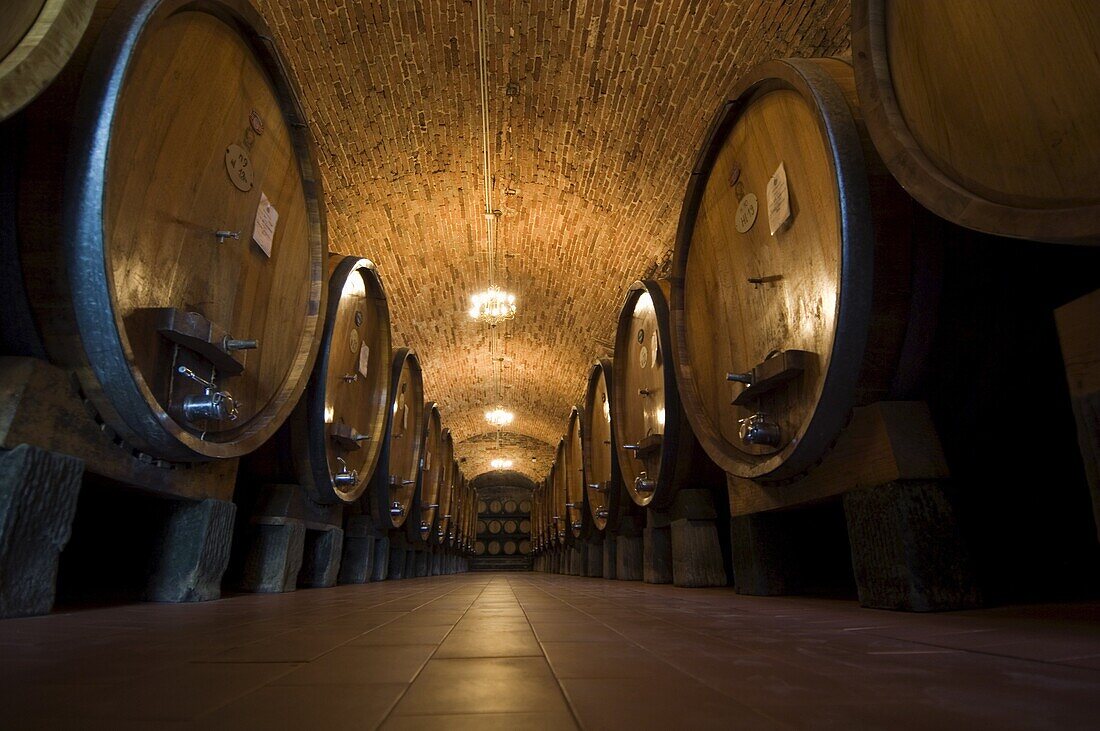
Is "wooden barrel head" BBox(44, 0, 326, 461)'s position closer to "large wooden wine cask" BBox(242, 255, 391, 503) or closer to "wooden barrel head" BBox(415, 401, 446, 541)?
"large wooden wine cask" BBox(242, 255, 391, 503)

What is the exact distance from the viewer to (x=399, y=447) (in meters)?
6.05

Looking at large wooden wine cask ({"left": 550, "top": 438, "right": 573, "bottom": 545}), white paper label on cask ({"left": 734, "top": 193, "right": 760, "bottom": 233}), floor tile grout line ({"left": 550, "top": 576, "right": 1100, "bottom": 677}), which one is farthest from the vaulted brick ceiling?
floor tile grout line ({"left": 550, "top": 576, "right": 1100, "bottom": 677})

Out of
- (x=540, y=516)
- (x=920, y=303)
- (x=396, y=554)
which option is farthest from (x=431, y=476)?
(x=920, y=303)

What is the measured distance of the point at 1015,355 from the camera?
6.84 feet

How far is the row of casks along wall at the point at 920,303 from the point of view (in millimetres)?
1266

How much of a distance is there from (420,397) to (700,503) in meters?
3.64

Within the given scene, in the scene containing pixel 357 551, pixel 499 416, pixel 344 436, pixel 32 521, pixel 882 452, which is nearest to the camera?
pixel 32 521

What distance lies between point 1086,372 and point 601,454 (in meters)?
5.20

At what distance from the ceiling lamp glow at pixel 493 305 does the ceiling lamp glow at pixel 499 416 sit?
7.78 meters

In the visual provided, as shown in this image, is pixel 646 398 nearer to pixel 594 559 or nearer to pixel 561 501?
pixel 594 559

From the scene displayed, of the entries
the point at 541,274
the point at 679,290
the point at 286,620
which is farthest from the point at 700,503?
the point at 541,274

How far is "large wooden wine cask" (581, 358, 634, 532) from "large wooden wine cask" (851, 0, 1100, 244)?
376 centimetres

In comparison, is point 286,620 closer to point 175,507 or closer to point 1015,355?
point 175,507

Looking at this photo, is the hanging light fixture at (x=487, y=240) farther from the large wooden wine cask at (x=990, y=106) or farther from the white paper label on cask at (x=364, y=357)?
the large wooden wine cask at (x=990, y=106)
